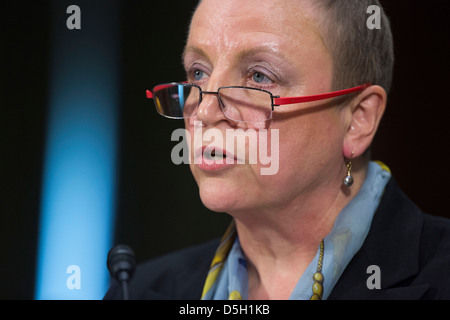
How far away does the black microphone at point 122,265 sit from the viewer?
3.39 ft

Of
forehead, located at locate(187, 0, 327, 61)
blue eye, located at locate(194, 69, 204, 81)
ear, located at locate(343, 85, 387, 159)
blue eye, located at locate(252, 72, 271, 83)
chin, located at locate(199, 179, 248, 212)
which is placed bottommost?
Answer: chin, located at locate(199, 179, 248, 212)

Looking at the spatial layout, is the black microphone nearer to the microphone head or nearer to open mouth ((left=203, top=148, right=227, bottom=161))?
the microphone head

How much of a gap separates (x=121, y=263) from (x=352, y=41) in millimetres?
791

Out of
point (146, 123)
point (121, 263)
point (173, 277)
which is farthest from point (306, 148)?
point (146, 123)

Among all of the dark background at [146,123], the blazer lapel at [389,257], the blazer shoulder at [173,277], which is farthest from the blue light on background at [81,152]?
the blazer lapel at [389,257]

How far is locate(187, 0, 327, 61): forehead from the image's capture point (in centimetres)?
129

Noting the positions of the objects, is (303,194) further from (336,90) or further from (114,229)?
(114,229)

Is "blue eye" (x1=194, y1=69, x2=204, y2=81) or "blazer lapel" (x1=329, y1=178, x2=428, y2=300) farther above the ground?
"blue eye" (x1=194, y1=69, x2=204, y2=81)

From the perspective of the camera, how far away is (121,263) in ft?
3.43

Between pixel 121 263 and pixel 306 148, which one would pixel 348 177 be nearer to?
pixel 306 148

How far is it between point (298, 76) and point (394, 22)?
85 centimetres

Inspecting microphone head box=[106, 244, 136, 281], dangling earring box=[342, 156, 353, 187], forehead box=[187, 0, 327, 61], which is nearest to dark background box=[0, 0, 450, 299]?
forehead box=[187, 0, 327, 61]

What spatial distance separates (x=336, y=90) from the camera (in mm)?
1361

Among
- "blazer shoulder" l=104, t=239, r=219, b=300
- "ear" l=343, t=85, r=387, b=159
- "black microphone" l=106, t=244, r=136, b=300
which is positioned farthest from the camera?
"blazer shoulder" l=104, t=239, r=219, b=300
